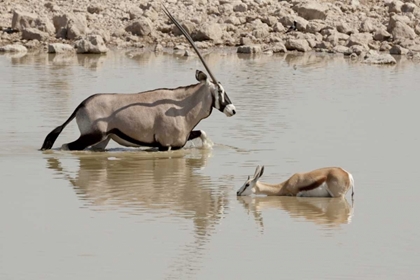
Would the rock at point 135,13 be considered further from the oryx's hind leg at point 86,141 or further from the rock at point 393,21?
the oryx's hind leg at point 86,141

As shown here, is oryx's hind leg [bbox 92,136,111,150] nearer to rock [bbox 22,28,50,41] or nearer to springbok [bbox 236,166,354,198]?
springbok [bbox 236,166,354,198]

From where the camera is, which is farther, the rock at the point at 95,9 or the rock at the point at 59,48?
the rock at the point at 95,9

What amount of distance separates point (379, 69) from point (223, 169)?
44.4ft

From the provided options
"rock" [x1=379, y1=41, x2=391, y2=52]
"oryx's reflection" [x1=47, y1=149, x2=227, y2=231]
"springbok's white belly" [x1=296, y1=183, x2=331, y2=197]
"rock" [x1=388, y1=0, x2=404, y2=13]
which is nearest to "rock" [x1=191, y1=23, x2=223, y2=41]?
"rock" [x1=379, y1=41, x2=391, y2=52]

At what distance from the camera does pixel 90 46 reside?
28.7 metres

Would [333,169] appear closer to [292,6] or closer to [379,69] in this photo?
[379,69]

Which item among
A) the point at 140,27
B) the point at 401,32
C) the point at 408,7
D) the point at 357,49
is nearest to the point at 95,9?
the point at 140,27

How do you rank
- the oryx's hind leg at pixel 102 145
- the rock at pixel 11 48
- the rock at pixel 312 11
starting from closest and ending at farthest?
the oryx's hind leg at pixel 102 145 < the rock at pixel 11 48 < the rock at pixel 312 11

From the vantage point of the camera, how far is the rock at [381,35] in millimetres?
30797

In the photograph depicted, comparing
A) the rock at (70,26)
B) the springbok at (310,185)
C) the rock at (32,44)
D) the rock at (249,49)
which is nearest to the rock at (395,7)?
the rock at (249,49)

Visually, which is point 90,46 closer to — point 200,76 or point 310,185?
point 200,76

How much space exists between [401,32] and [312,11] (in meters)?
2.96

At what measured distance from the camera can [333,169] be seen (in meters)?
11.6

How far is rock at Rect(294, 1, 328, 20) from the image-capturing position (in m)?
32.7
